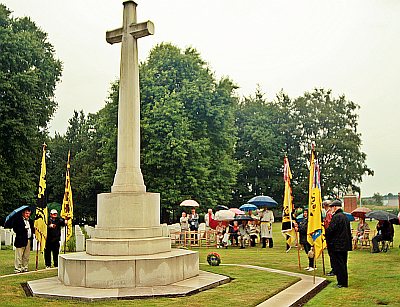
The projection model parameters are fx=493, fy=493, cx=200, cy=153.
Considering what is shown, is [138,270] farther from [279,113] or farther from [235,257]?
[279,113]

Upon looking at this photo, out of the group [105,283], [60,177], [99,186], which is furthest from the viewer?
[60,177]

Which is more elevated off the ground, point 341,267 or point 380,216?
point 380,216

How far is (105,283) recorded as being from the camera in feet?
32.9

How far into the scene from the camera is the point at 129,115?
1216 centimetres

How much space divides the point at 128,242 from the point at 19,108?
2013 cm

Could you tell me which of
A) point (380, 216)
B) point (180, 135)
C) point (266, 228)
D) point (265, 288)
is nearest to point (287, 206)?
point (265, 288)

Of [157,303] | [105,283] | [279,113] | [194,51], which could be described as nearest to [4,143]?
[194,51]

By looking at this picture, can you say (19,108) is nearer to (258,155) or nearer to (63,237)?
(63,237)

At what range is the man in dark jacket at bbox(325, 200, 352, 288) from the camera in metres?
10.8

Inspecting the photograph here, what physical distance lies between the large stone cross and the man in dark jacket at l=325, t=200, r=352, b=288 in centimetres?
460

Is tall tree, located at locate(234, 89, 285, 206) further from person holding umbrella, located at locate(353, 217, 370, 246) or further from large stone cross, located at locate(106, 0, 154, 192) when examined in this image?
large stone cross, located at locate(106, 0, 154, 192)

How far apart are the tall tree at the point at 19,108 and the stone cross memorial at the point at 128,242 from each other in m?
16.8

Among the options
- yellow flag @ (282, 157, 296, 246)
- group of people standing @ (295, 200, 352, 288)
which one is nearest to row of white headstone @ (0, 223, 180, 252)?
yellow flag @ (282, 157, 296, 246)

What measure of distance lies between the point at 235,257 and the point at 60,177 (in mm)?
34330
